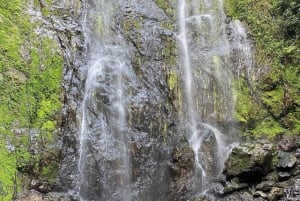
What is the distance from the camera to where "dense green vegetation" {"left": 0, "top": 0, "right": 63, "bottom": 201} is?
8727mm

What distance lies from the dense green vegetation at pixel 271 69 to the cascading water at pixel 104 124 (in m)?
3.93

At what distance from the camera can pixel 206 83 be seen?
11719 millimetres

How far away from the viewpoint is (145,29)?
1208cm

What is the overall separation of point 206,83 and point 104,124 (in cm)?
364

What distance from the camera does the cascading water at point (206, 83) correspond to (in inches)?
419

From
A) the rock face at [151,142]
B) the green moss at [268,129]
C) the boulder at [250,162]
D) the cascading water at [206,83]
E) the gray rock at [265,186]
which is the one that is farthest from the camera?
the green moss at [268,129]

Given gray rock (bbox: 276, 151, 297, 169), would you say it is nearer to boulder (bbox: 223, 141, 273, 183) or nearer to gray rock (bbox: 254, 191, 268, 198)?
boulder (bbox: 223, 141, 273, 183)

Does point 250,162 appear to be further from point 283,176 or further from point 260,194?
point 283,176

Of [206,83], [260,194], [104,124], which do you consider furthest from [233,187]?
[104,124]

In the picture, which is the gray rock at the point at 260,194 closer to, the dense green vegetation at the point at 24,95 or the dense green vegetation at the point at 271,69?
the dense green vegetation at the point at 271,69

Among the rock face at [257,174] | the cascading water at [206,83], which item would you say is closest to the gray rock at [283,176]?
the rock face at [257,174]

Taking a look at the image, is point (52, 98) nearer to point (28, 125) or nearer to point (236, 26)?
point (28, 125)

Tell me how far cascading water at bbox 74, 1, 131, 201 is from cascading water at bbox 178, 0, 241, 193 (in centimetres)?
204

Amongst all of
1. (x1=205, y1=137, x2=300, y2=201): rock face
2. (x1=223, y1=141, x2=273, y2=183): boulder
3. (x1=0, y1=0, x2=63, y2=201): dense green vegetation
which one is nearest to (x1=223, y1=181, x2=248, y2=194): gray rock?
(x1=205, y1=137, x2=300, y2=201): rock face
